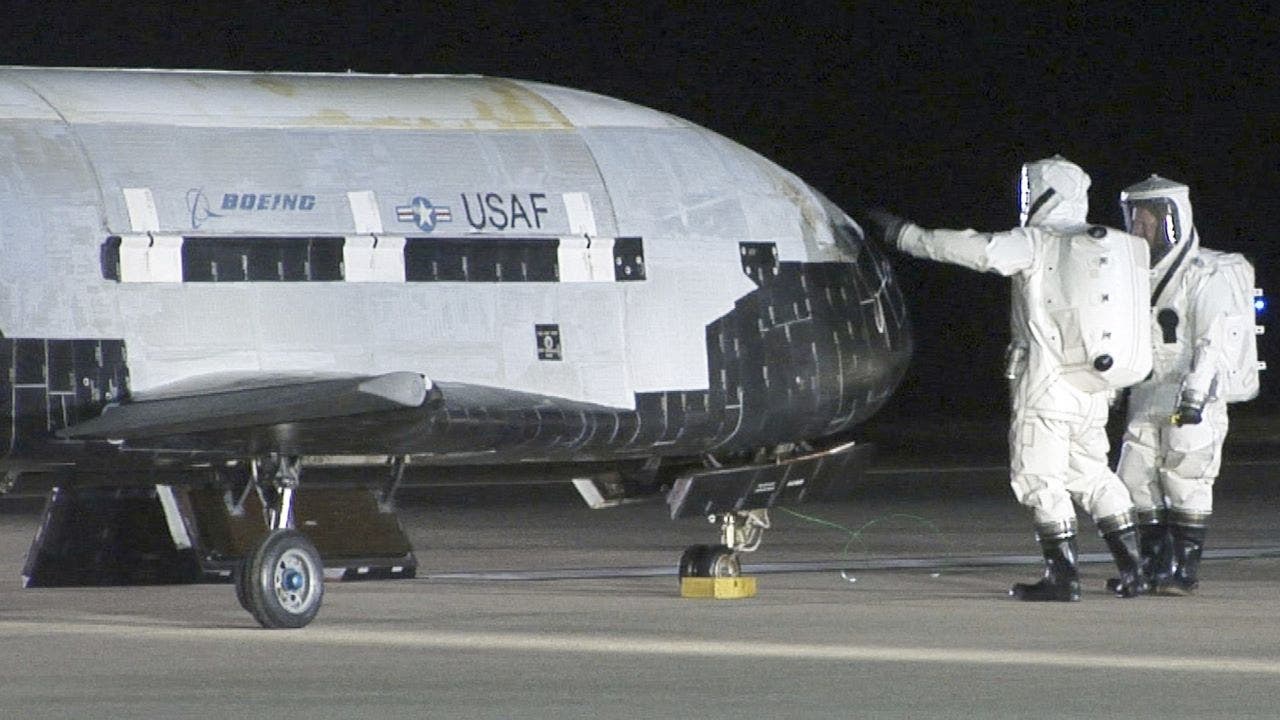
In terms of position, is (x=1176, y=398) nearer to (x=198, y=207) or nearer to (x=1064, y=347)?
(x=1064, y=347)

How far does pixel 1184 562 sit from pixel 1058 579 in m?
1.07

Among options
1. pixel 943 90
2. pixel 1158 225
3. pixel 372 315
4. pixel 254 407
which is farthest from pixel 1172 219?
pixel 943 90

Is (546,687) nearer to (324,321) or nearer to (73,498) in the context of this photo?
(324,321)

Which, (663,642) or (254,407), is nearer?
(254,407)

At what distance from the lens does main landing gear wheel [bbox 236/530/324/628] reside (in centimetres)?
1396

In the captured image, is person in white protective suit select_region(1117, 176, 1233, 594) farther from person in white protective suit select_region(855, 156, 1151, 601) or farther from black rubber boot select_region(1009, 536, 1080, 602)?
black rubber boot select_region(1009, 536, 1080, 602)

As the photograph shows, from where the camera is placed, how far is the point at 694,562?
16422 mm

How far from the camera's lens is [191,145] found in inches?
561

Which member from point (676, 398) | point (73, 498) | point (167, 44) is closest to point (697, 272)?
point (676, 398)

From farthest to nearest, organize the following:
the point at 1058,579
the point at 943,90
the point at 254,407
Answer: the point at 943,90
the point at 1058,579
the point at 254,407

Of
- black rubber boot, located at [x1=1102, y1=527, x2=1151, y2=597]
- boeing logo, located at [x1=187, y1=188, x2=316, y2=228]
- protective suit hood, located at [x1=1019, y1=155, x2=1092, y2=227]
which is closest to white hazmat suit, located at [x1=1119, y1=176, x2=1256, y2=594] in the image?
black rubber boot, located at [x1=1102, y1=527, x2=1151, y2=597]

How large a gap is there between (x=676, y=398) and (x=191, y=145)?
3.18m

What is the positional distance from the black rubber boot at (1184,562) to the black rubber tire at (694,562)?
9.04 feet

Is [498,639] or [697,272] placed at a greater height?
[697,272]
